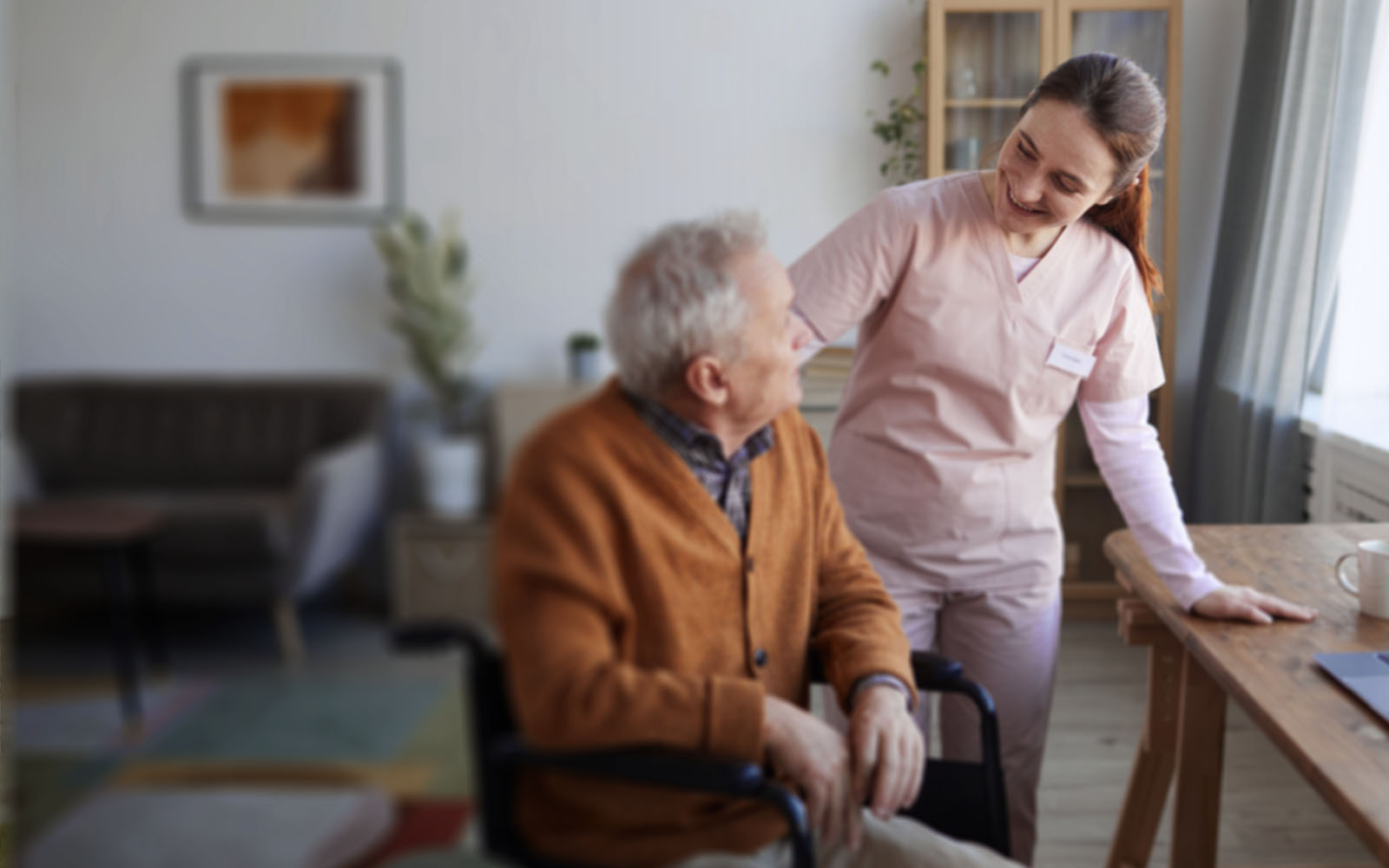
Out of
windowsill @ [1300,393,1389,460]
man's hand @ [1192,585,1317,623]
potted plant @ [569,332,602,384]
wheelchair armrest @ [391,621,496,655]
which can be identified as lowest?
man's hand @ [1192,585,1317,623]

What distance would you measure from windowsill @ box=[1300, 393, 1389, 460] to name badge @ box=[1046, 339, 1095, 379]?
37 cm

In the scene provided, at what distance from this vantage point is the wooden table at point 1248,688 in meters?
1.00

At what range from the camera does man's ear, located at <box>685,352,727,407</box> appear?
3.05 feet

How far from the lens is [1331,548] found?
1.46 meters

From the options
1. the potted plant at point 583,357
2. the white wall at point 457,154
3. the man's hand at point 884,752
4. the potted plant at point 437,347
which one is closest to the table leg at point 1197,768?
the man's hand at point 884,752

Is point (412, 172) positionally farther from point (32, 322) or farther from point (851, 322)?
point (851, 322)

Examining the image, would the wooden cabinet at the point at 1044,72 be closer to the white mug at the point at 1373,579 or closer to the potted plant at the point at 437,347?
the white mug at the point at 1373,579

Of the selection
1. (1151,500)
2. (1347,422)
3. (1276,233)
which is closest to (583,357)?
(1151,500)

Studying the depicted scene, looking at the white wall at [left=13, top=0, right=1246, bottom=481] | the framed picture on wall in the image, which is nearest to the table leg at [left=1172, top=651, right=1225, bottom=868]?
the white wall at [left=13, top=0, right=1246, bottom=481]

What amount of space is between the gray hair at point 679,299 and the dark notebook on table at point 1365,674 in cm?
67

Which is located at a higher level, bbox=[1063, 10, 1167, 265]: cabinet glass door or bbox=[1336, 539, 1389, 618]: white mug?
bbox=[1063, 10, 1167, 265]: cabinet glass door

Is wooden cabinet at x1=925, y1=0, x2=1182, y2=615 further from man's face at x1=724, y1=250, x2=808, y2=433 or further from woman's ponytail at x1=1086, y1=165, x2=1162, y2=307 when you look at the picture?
man's face at x1=724, y1=250, x2=808, y2=433

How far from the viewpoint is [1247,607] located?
51.0 inches

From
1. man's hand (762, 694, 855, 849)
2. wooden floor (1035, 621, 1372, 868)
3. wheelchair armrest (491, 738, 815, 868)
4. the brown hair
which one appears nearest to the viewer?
wheelchair armrest (491, 738, 815, 868)
